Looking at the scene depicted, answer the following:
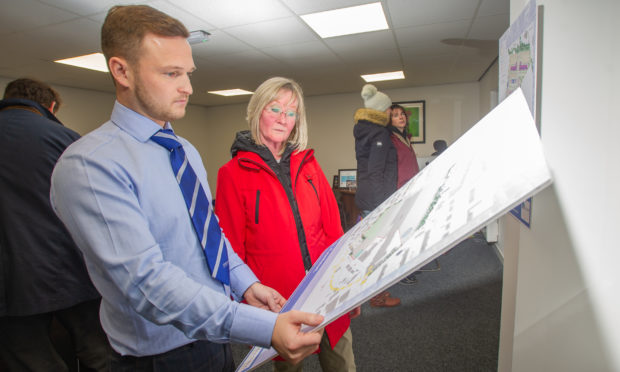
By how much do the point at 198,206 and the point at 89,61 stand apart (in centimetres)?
427

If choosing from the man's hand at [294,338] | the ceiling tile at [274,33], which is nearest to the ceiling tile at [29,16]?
the ceiling tile at [274,33]

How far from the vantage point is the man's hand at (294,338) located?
0.55 m

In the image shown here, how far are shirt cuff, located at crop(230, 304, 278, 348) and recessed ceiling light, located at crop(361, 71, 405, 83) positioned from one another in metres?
5.01

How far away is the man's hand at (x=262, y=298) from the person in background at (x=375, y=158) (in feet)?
5.80

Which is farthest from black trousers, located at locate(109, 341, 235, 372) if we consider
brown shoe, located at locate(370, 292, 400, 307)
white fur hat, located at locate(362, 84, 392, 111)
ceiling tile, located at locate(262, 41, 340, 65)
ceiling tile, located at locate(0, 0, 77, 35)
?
ceiling tile, located at locate(262, 41, 340, 65)

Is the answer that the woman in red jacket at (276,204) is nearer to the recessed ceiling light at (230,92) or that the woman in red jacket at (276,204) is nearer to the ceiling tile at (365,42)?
the ceiling tile at (365,42)

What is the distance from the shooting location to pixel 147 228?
0.65m

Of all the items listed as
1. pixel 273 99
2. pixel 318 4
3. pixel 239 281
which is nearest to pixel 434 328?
pixel 239 281

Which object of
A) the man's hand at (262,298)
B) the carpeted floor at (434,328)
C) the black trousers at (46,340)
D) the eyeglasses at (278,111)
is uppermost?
the eyeglasses at (278,111)

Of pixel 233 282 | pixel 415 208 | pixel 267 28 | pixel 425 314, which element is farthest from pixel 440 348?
pixel 267 28

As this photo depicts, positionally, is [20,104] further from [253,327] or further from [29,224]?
[253,327]

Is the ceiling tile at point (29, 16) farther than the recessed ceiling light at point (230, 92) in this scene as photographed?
No

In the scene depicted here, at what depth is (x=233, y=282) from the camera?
3.20 feet

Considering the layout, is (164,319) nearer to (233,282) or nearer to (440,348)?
(233,282)
